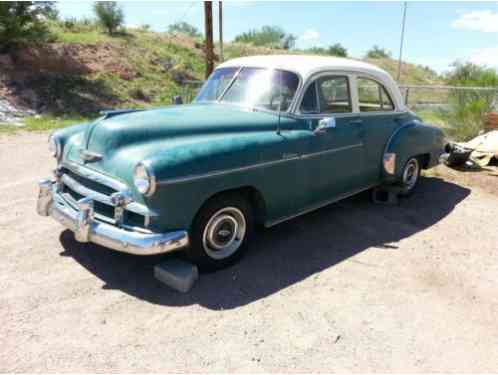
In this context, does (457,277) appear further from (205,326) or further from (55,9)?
(55,9)

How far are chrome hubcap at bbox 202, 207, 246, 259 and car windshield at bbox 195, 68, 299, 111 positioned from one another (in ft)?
3.95

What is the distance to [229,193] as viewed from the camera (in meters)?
3.48

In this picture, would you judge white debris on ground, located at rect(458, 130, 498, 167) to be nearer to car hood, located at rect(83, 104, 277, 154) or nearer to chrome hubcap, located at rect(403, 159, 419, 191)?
chrome hubcap, located at rect(403, 159, 419, 191)

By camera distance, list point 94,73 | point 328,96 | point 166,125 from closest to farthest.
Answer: point 166,125, point 328,96, point 94,73

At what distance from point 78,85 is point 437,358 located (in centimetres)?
1523

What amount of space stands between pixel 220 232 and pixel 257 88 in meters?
1.60

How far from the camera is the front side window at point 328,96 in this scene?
13.6 feet

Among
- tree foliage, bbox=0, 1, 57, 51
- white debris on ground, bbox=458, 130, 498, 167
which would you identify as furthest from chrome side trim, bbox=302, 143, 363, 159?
tree foliage, bbox=0, 1, 57, 51

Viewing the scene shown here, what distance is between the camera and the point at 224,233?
11.7 feet

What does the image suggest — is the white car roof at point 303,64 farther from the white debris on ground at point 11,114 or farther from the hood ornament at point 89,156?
the white debris on ground at point 11,114

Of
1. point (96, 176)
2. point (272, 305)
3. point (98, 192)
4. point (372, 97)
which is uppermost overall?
point (372, 97)

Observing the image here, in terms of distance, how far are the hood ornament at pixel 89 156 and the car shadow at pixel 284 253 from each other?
0.93m

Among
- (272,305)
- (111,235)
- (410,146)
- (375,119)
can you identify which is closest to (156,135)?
(111,235)

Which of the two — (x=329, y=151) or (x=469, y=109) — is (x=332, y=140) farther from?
(x=469, y=109)
